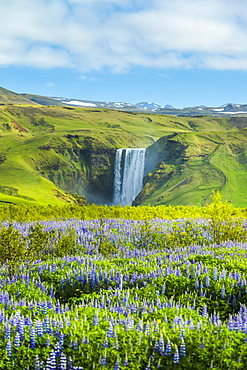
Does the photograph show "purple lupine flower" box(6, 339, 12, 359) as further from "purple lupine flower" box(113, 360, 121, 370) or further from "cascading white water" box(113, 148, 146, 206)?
"cascading white water" box(113, 148, 146, 206)

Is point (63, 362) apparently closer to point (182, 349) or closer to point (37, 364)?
point (37, 364)

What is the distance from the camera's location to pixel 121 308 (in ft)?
31.3

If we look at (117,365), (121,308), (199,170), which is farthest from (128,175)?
(117,365)

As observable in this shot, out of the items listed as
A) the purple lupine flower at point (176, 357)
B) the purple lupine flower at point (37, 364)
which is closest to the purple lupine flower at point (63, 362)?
the purple lupine flower at point (37, 364)

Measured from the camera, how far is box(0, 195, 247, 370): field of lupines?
23.1 feet

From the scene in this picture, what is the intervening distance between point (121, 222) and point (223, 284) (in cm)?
1686

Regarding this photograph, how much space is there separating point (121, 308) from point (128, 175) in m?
154

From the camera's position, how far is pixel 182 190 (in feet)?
390

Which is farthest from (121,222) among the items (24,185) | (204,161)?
(24,185)

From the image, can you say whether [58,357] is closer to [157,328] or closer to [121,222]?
[157,328]

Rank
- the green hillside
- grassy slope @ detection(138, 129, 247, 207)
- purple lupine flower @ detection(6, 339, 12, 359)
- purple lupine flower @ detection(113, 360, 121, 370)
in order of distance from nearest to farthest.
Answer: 1. purple lupine flower @ detection(113, 360, 121, 370)
2. purple lupine flower @ detection(6, 339, 12, 359)
3. grassy slope @ detection(138, 129, 247, 207)
4. the green hillside

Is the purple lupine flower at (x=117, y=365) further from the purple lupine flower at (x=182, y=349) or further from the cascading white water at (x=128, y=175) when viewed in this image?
the cascading white water at (x=128, y=175)

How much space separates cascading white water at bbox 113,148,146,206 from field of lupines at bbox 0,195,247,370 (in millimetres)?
137973

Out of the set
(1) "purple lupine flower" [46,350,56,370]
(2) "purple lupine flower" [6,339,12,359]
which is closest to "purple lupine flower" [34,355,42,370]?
(1) "purple lupine flower" [46,350,56,370]
